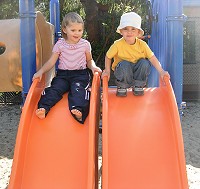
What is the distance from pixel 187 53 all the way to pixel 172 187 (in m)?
7.12

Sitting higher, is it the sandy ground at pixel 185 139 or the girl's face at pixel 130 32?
the girl's face at pixel 130 32

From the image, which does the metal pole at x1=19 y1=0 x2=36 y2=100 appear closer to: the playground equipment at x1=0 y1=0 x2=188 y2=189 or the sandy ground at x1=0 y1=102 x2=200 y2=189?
the playground equipment at x1=0 y1=0 x2=188 y2=189

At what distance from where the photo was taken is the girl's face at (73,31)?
346 cm

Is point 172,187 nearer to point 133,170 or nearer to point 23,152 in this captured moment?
point 133,170

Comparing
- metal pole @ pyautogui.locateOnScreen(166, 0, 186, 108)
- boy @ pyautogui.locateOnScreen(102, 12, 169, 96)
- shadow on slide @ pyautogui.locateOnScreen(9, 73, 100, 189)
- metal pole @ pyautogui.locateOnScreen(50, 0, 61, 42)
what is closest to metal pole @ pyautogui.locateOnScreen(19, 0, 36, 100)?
shadow on slide @ pyautogui.locateOnScreen(9, 73, 100, 189)

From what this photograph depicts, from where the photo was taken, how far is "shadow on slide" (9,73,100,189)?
279 centimetres

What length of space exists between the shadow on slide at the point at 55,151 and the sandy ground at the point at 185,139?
4.26 ft

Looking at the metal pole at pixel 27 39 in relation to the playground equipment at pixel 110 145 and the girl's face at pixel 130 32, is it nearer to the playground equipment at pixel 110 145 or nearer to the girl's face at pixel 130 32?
the playground equipment at pixel 110 145

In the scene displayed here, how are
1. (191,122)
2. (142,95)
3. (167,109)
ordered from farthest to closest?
(191,122) < (142,95) < (167,109)

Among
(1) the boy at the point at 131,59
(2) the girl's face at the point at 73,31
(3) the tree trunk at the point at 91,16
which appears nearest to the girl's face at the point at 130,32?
(1) the boy at the point at 131,59

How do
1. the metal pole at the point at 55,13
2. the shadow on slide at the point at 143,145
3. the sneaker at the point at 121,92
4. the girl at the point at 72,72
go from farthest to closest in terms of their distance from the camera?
1. the metal pole at the point at 55,13
2. the sneaker at the point at 121,92
3. the girl at the point at 72,72
4. the shadow on slide at the point at 143,145

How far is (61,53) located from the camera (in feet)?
11.9

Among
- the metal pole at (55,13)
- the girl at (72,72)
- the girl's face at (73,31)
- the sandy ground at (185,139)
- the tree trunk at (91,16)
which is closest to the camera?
the girl at (72,72)

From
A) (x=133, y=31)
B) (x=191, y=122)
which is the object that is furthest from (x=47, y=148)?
(x=191, y=122)
